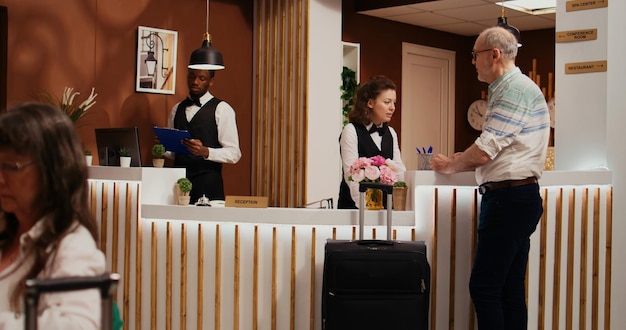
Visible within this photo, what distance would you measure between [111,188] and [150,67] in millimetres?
1916

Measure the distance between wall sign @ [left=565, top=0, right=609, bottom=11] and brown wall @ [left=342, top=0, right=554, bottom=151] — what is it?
3567 mm

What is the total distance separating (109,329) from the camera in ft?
4.28

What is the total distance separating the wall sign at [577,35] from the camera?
499cm

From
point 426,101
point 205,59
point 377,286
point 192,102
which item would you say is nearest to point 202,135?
point 192,102

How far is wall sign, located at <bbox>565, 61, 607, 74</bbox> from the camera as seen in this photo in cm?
496

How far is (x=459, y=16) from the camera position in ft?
29.0

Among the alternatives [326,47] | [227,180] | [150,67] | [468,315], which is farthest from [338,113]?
[468,315]

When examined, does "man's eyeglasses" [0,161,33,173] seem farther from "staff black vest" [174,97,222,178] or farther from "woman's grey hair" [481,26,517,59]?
"staff black vest" [174,97,222,178]

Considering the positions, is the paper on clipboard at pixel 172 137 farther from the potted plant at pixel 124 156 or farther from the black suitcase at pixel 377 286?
the black suitcase at pixel 377 286

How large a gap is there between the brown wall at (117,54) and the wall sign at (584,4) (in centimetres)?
312

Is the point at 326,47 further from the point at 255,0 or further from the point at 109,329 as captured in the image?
the point at 109,329

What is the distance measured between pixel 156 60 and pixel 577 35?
10.5 ft

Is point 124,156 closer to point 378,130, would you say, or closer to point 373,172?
point 378,130

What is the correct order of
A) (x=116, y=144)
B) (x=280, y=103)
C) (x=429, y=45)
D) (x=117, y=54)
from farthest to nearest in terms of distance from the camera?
(x=429, y=45) → (x=280, y=103) → (x=117, y=54) → (x=116, y=144)
